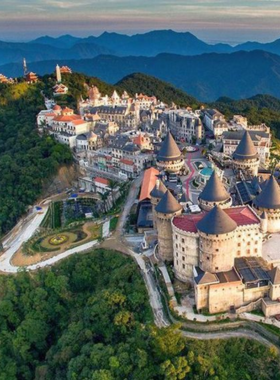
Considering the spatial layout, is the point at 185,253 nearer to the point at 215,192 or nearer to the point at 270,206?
the point at 215,192

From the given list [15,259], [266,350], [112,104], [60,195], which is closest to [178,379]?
[266,350]

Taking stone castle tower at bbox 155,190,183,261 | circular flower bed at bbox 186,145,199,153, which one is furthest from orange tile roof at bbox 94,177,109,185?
stone castle tower at bbox 155,190,183,261

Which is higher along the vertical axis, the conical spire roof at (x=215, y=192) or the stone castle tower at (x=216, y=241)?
the conical spire roof at (x=215, y=192)

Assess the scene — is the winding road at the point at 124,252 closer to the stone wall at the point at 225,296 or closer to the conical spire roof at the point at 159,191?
the stone wall at the point at 225,296

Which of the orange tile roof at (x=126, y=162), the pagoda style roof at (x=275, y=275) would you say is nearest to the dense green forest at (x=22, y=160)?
the orange tile roof at (x=126, y=162)

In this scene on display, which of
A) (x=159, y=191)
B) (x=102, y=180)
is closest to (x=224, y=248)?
(x=159, y=191)

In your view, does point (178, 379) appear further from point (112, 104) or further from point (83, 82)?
point (83, 82)

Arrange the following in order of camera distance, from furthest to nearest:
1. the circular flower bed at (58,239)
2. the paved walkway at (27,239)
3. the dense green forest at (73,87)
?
the dense green forest at (73,87) < the circular flower bed at (58,239) < the paved walkway at (27,239)
